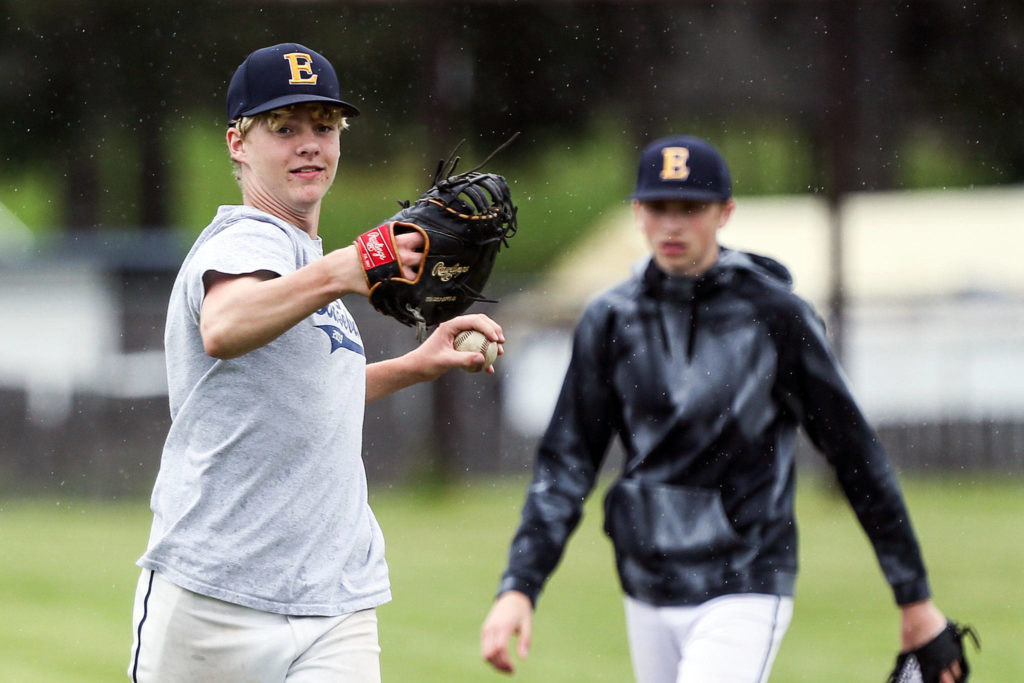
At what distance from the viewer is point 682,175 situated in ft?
14.8

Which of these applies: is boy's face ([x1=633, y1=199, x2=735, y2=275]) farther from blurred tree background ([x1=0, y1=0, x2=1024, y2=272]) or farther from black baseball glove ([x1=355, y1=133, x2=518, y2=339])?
blurred tree background ([x1=0, y1=0, x2=1024, y2=272])

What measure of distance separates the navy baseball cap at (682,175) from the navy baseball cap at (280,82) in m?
1.34

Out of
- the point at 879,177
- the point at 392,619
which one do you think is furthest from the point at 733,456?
the point at 879,177

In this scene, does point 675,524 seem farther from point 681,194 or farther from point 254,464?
point 254,464

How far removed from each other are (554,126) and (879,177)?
35.7ft

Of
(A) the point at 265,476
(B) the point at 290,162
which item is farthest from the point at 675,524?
(B) the point at 290,162

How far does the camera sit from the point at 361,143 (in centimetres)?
2625

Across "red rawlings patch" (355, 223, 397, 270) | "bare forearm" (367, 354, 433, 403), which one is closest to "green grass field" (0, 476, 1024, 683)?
"bare forearm" (367, 354, 433, 403)

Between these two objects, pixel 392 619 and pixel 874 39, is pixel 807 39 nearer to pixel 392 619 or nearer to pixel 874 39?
pixel 874 39

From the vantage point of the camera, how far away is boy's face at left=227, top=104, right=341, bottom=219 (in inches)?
133

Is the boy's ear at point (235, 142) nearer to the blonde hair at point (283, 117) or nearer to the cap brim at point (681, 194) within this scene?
the blonde hair at point (283, 117)

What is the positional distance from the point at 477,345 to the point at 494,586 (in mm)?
7525

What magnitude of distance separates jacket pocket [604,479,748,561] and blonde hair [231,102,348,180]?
149 cm

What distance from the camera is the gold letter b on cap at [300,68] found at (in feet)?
11.0
